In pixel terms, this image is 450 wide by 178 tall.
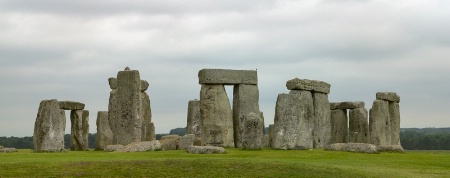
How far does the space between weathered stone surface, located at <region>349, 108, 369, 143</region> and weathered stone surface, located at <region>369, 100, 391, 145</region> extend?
2.82 ft

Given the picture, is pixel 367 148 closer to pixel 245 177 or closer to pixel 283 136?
pixel 283 136

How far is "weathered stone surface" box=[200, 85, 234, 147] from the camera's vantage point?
37.6 m

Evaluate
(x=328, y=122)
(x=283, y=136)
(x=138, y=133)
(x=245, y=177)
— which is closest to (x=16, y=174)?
(x=245, y=177)

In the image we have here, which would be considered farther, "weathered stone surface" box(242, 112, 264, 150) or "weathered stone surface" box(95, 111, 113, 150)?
"weathered stone surface" box(95, 111, 113, 150)

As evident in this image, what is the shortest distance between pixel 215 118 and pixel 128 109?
4431 mm

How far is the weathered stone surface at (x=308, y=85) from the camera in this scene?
37438mm

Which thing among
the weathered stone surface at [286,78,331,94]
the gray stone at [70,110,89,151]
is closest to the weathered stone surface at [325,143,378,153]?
the weathered stone surface at [286,78,331,94]

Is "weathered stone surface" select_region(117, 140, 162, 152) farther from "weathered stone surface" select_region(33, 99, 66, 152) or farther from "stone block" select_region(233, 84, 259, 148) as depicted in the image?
"stone block" select_region(233, 84, 259, 148)

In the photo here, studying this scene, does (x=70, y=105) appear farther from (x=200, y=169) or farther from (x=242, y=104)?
(x=200, y=169)

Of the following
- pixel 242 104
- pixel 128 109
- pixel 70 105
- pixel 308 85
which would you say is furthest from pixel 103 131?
pixel 308 85

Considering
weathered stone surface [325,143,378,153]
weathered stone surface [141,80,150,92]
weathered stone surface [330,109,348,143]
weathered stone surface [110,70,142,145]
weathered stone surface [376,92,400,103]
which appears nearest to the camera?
weathered stone surface [325,143,378,153]

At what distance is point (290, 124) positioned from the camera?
36.0 m

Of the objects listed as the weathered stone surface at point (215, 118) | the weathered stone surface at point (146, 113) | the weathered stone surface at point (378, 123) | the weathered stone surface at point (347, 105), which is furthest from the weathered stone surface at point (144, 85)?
the weathered stone surface at point (378, 123)

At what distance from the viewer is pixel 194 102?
45.3 m
